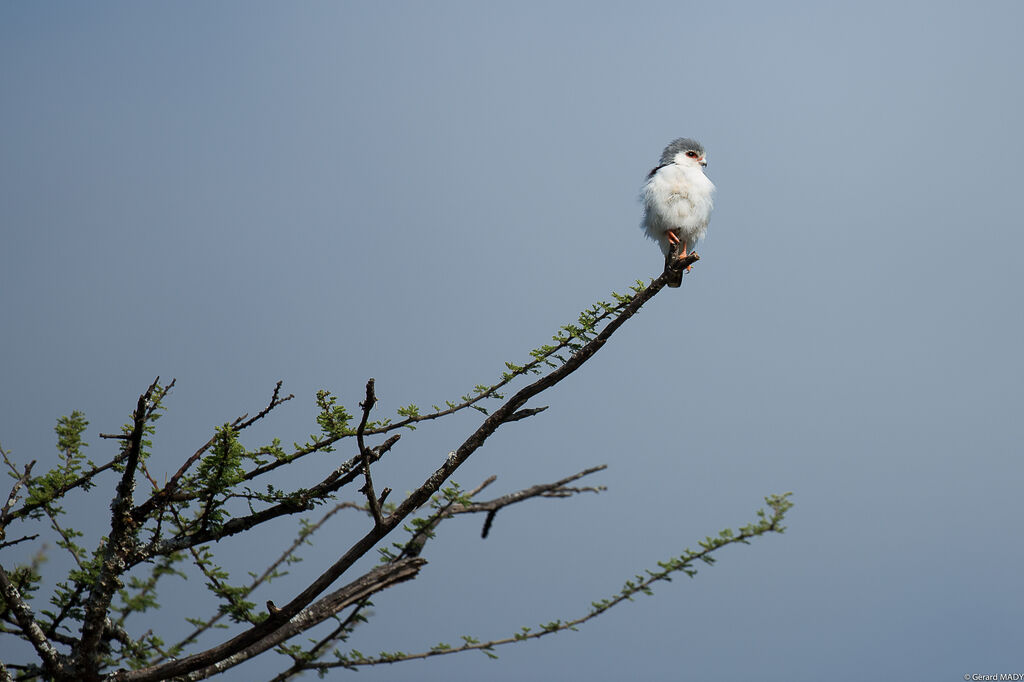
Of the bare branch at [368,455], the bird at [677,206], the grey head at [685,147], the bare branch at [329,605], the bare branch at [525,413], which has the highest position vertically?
the grey head at [685,147]

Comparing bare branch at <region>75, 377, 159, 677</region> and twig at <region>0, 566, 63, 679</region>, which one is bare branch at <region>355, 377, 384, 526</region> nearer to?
bare branch at <region>75, 377, 159, 677</region>

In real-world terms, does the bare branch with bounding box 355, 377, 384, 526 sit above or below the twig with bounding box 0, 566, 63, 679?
above

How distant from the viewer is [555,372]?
15.8ft

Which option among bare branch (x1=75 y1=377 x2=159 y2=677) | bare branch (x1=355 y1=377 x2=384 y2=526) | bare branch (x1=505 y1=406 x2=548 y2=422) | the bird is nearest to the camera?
bare branch (x1=355 y1=377 x2=384 y2=526)

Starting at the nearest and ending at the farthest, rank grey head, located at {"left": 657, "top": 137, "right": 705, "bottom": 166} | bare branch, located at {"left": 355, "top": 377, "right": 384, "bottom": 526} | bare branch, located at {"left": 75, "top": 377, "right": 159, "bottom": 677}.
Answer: bare branch, located at {"left": 355, "top": 377, "right": 384, "bottom": 526}, bare branch, located at {"left": 75, "top": 377, "right": 159, "bottom": 677}, grey head, located at {"left": 657, "top": 137, "right": 705, "bottom": 166}

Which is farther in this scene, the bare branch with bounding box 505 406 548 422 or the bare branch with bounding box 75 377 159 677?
the bare branch with bounding box 505 406 548 422

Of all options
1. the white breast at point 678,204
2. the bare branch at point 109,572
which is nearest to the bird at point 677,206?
the white breast at point 678,204

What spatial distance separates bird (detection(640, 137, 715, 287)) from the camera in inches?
309

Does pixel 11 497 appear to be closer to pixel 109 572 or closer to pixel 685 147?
pixel 109 572

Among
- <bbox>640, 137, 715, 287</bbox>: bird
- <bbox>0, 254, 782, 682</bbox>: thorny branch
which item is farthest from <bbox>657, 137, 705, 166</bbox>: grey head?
<bbox>0, 254, 782, 682</bbox>: thorny branch

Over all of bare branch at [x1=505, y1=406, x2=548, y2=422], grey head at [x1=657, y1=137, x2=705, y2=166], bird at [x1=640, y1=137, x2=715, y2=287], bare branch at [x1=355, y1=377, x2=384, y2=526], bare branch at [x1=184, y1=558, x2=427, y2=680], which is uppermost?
grey head at [x1=657, y1=137, x2=705, y2=166]

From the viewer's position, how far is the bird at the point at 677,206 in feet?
25.8

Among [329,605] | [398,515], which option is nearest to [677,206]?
[398,515]

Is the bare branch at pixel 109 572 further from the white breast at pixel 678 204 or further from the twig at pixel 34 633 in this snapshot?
the white breast at pixel 678 204
